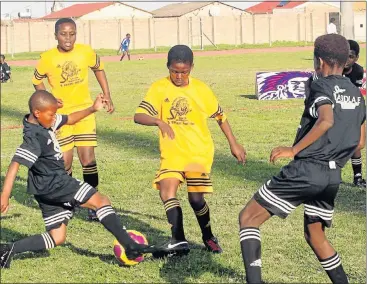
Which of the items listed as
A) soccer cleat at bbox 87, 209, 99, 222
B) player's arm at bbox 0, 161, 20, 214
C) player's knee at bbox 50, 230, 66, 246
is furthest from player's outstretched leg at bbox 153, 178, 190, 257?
soccer cleat at bbox 87, 209, 99, 222

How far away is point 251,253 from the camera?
5762mm

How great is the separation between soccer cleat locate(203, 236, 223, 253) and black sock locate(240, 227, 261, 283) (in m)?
1.63

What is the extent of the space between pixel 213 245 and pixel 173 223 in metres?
0.49

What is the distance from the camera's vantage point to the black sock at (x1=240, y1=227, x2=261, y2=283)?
572cm

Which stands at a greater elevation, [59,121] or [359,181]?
[59,121]

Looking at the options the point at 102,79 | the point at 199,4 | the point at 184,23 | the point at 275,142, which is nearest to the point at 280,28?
the point at 184,23

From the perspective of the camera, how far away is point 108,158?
1298 cm

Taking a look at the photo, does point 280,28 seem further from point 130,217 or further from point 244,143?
point 130,217

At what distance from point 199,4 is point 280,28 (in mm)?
17368

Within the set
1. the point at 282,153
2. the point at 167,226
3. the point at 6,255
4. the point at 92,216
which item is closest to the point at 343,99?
the point at 282,153

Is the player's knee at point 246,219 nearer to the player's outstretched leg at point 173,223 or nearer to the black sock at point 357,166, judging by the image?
the player's outstretched leg at point 173,223

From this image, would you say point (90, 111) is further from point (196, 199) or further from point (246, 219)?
point (246, 219)

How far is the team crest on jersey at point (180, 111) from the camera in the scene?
727cm

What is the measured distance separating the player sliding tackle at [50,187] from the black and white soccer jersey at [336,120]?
5.95 ft
